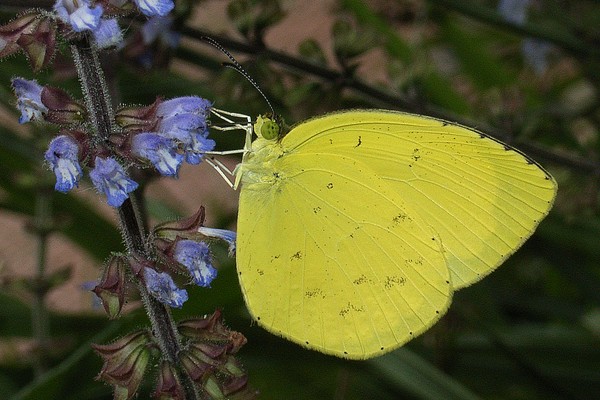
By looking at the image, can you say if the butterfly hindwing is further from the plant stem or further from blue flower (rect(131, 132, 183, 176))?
the plant stem

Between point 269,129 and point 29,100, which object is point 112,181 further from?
point 269,129

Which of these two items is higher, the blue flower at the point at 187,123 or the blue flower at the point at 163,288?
the blue flower at the point at 187,123

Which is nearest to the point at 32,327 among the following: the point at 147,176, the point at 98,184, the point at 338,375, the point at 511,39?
the point at 147,176

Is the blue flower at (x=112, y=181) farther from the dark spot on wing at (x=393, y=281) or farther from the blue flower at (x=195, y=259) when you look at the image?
the dark spot on wing at (x=393, y=281)

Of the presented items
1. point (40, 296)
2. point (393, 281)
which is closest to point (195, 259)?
point (393, 281)

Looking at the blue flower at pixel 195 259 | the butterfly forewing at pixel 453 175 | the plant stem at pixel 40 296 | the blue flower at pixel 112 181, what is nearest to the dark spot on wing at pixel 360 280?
the butterfly forewing at pixel 453 175

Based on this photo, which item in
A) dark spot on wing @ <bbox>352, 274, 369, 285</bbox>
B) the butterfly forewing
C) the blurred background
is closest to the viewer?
the butterfly forewing

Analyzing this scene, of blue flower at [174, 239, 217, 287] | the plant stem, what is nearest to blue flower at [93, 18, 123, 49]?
blue flower at [174, 239, 217, 287]
